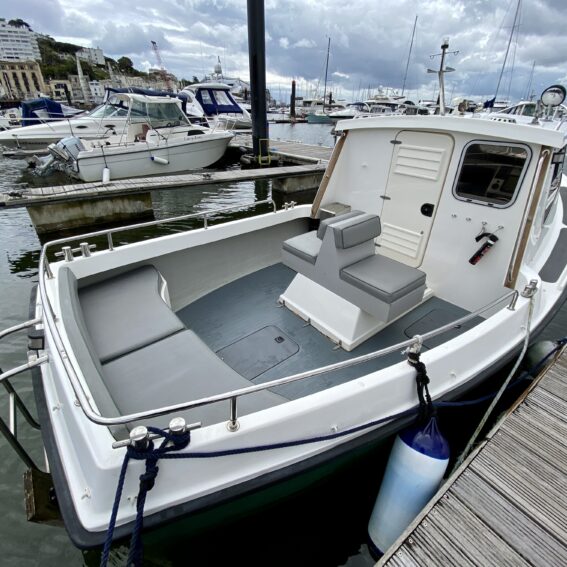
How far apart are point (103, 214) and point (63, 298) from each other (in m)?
6.60

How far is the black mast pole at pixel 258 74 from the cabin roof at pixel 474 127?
8671 millimetres

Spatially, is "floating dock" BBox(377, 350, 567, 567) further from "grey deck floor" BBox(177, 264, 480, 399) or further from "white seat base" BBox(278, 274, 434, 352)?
"white seat base" BBox(278, 274, 434, 352)

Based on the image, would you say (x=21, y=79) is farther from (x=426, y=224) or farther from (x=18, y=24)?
(x=426, y=224)

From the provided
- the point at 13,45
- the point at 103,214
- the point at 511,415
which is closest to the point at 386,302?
the point at 511,415

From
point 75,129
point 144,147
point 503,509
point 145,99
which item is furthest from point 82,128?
point 503,509

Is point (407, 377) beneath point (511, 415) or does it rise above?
above

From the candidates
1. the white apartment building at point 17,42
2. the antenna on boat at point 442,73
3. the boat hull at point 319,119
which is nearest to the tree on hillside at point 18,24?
the white apartment building at point 17,42

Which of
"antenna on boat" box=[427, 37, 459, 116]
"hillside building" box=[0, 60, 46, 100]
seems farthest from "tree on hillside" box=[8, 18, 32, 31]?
"antenna on boat" box=[427, 37, 459, 116]

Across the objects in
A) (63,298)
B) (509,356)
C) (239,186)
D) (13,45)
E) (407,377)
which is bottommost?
(239,186)

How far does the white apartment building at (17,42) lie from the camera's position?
371 feet

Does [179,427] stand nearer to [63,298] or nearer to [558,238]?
[63,298]

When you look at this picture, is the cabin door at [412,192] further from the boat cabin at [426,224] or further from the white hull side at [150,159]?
the white hull side at [150,159]

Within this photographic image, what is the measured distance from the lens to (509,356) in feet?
9.15

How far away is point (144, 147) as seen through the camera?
38.8ft
